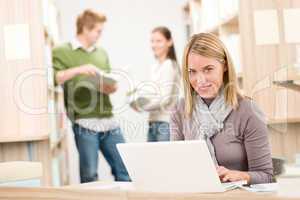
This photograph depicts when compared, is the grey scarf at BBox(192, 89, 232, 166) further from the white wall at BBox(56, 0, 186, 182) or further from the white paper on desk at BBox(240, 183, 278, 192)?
the white wall at BBox(56, 0, 186, 182)

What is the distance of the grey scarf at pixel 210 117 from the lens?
5.14 feet

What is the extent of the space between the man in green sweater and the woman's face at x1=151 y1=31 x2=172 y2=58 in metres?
0.45

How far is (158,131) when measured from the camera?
3209 mm

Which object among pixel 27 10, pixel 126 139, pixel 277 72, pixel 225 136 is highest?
pixel 27 10

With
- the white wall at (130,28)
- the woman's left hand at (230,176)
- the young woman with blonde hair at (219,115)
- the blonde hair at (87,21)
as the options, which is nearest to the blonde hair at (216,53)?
the young woman with blonde hair at (219,115)

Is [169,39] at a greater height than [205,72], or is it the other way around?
[169,39]

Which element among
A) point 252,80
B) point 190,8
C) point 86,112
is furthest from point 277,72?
point 190,8

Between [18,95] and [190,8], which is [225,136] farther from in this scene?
[190,8]

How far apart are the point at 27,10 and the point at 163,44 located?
3.66ft

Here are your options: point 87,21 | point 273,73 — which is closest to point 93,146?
point 87,21

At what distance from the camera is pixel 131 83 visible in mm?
4078

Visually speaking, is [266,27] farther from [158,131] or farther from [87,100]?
[87,100]

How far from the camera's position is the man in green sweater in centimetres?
299

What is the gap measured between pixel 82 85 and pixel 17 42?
575mm
